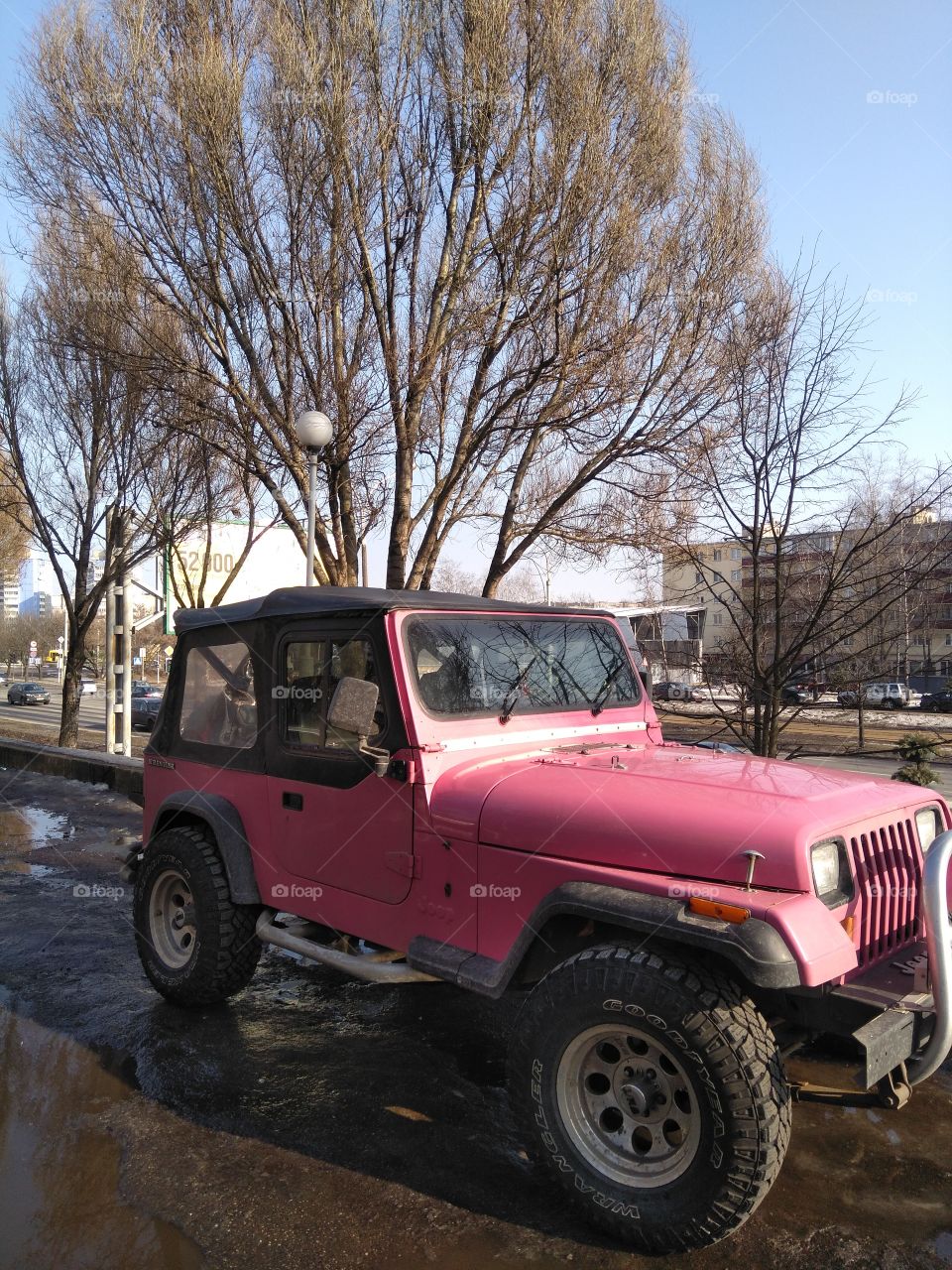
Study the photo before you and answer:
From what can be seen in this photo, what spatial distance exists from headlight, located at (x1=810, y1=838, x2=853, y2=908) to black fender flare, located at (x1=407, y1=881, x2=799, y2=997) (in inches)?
12.7

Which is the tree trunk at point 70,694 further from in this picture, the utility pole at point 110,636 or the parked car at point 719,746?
the parked car at point 719,746

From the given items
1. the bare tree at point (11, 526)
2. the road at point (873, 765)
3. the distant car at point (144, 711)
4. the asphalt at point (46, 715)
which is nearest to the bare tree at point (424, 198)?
the bare tree at point (11, 526)

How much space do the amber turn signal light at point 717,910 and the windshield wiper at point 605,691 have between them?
5.36ft

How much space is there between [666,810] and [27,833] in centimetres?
809

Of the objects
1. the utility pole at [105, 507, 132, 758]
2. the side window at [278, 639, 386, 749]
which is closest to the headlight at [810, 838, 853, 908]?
the side window at [278, 639, 386, 749]

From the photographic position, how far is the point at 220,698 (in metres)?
4.54

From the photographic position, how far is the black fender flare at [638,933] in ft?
7.98

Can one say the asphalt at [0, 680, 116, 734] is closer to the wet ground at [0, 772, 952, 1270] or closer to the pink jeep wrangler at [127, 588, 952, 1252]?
the wet ground at [0, 772, 952, 1270]

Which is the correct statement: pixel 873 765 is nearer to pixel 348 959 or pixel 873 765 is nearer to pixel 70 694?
pixel 70 694

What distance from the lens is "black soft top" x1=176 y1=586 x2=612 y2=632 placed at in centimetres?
370

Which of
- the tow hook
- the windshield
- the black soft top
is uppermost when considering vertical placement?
the black soft top

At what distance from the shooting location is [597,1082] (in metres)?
2.85

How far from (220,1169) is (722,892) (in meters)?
2.02

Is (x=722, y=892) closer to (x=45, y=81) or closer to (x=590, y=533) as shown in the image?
(x=590, y=533)
